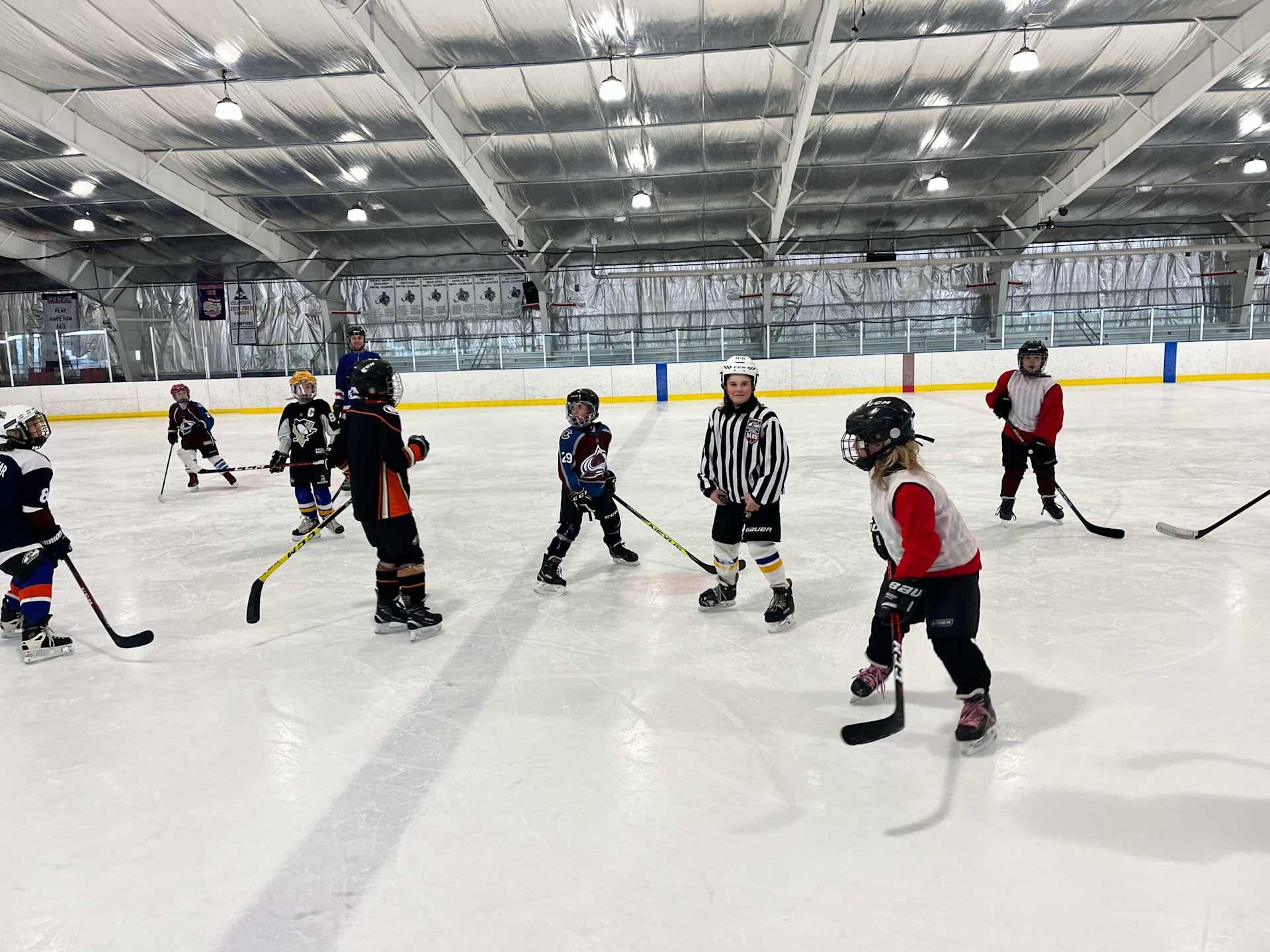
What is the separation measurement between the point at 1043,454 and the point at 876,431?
3.51 metres

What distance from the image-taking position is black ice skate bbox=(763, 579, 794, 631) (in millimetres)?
3504

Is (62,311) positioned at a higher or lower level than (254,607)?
higher

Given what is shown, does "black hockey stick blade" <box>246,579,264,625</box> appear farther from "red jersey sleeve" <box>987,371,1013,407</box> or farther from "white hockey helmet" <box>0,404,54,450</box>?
"red jersey sleeve" <box>987,371,1013,407</box>

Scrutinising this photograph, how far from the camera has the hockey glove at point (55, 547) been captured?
3371 millimetres

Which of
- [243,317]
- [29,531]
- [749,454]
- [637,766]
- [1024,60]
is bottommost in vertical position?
[637,766]

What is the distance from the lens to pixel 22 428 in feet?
11.0

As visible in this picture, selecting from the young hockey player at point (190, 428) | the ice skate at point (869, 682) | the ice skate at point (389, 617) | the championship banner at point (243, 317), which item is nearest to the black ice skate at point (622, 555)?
the ice skate at point (389, 617)

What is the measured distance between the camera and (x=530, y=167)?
16547 millimetres

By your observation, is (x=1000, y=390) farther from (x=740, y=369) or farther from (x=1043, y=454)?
(x=740, y=369)

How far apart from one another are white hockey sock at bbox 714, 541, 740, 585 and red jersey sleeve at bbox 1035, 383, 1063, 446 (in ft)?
8.56

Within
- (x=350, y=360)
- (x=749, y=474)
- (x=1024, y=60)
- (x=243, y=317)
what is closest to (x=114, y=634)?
(x=749, y=474)

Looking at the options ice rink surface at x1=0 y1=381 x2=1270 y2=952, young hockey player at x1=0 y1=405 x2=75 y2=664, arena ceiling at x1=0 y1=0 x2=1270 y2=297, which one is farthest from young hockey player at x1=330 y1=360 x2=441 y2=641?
arena ceiling at x1=0 y1=0 x2=1270 y2=297

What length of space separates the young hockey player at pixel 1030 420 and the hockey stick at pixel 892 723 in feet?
10.7

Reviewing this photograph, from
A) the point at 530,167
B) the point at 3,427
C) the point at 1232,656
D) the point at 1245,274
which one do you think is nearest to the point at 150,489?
the point at 3,427
